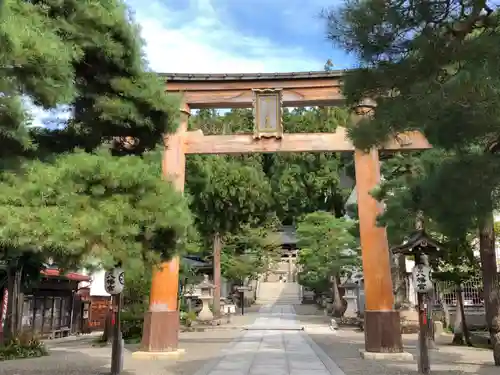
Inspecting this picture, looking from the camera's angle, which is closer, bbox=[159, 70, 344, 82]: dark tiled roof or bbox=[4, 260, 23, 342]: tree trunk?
bbox=[159, 70, 344, 82]: dark tiled roof

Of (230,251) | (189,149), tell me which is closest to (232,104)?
(189,149)

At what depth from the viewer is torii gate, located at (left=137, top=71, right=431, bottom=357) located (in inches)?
476

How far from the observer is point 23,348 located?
13023mm

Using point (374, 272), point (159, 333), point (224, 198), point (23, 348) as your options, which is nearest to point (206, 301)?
point (224, 198)

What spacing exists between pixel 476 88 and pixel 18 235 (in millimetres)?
4910

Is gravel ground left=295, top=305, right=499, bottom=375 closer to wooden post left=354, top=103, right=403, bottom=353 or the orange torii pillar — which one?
wooden post left=354, top=103, right=403, bottom=353

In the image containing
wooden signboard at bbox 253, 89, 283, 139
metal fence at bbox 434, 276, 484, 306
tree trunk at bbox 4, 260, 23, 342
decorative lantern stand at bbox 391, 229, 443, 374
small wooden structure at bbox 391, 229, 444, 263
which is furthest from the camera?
metal fence at bbox 434, 276, 484, 306

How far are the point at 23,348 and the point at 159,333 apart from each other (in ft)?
12.7

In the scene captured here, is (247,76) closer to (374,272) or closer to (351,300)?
(374,272)

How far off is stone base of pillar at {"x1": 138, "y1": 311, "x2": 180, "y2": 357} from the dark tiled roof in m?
6.06

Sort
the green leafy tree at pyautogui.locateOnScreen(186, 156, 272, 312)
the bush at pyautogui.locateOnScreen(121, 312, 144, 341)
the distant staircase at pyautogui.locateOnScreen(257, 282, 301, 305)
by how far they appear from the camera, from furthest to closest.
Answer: the distant staircase at pyautogui.locateOnScreen(257, 282, 301, 305), the green leafy tree at pyautogui.locateOnScreen(186, 156, 272, 312), the bush at pyautogui.locateOnScreen(121, 312, 144, 341)

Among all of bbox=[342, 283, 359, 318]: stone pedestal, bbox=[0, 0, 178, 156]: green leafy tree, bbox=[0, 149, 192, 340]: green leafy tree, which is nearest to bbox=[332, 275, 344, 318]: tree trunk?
bbox=[342, 283, 359, 318]: stone pedestal

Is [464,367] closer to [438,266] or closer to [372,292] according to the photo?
[372,292]

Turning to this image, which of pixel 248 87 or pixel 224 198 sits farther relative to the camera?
pixel 224 198
